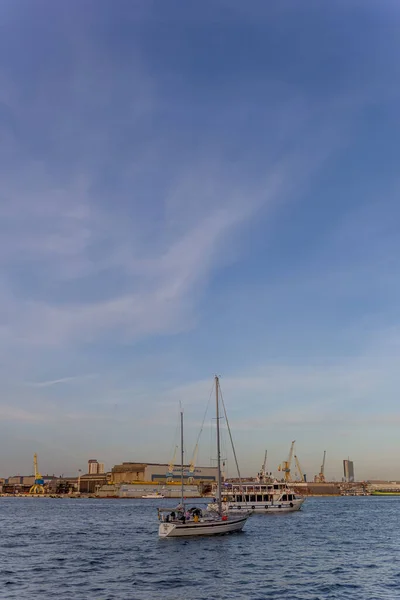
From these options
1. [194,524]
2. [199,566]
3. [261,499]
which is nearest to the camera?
[199,566]

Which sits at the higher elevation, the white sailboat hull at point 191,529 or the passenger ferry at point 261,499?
the white sailboat hull at point 191,529

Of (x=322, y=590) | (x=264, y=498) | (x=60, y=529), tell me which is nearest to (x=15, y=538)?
(x=60, y=529)

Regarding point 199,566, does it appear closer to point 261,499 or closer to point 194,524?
point 194,524

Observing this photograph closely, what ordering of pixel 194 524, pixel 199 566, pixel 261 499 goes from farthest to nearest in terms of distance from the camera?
1. pixel 261 499
2. pixel 194 524
3. pixel 199 566

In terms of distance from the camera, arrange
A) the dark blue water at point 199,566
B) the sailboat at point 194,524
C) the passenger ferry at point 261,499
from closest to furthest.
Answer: the dark blue water at point 199,566, the sailboat at point 194,524, the passenger ferry at point 261,499

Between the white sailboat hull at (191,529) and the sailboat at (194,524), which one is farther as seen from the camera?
the sailboat at (194,524)

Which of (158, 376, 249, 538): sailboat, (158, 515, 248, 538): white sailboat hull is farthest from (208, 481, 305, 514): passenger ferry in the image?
(158, 515, 248, 538): white sailboat hull

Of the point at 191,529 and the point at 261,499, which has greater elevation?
the point at 191,529

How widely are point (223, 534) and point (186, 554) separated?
55.8ft

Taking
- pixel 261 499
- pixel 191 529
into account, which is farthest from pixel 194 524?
pixel 261 499

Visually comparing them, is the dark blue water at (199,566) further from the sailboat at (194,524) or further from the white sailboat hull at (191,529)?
the sailboat at (194,524)

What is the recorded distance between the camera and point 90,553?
192 ft

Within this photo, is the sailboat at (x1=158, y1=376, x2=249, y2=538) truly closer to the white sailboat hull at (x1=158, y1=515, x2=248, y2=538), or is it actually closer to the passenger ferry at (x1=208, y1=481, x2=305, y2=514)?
the white sailboat hull at (x1=158, y1=515, x2=248, y2=538)

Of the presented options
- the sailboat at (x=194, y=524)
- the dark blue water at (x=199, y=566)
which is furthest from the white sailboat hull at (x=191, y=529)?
the dark blue water at (x=199, y=566)
